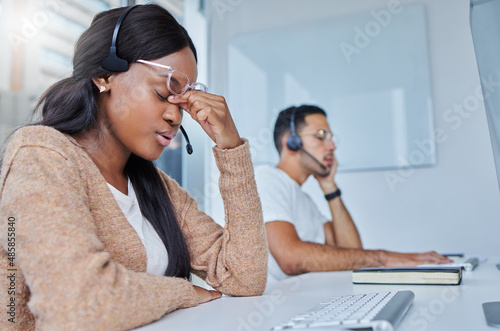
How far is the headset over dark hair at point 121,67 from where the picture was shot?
3.35ft

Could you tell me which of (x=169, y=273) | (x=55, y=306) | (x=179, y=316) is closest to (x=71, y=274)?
(x=55, y=306)

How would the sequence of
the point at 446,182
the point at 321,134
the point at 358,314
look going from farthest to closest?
the point at 446,182 → the point at 321,134 → the point at 358,314

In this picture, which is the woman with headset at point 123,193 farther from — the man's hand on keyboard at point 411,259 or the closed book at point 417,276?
the man's hand on keyboard at point 411,259

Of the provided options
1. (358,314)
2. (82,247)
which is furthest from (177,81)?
(358,314)

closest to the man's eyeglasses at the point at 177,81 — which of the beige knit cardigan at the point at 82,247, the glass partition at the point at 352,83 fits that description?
the beige knit cardigan at the point at 82,247

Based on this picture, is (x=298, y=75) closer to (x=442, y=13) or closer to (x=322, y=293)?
(x=442, y=13)

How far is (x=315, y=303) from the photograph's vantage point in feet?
2.96

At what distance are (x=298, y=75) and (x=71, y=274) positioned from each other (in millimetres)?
2431

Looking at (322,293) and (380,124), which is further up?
(380,124)

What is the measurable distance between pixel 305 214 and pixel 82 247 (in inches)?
55.2

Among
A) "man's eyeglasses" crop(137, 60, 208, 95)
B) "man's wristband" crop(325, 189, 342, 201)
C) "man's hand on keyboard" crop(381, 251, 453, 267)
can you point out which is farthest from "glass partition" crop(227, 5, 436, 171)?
"man's eyeglasses" crop(137, 60, 208, 95)

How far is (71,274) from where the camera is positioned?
653 mm

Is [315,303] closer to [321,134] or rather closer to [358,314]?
[358,314]

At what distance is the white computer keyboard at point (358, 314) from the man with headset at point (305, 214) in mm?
808
